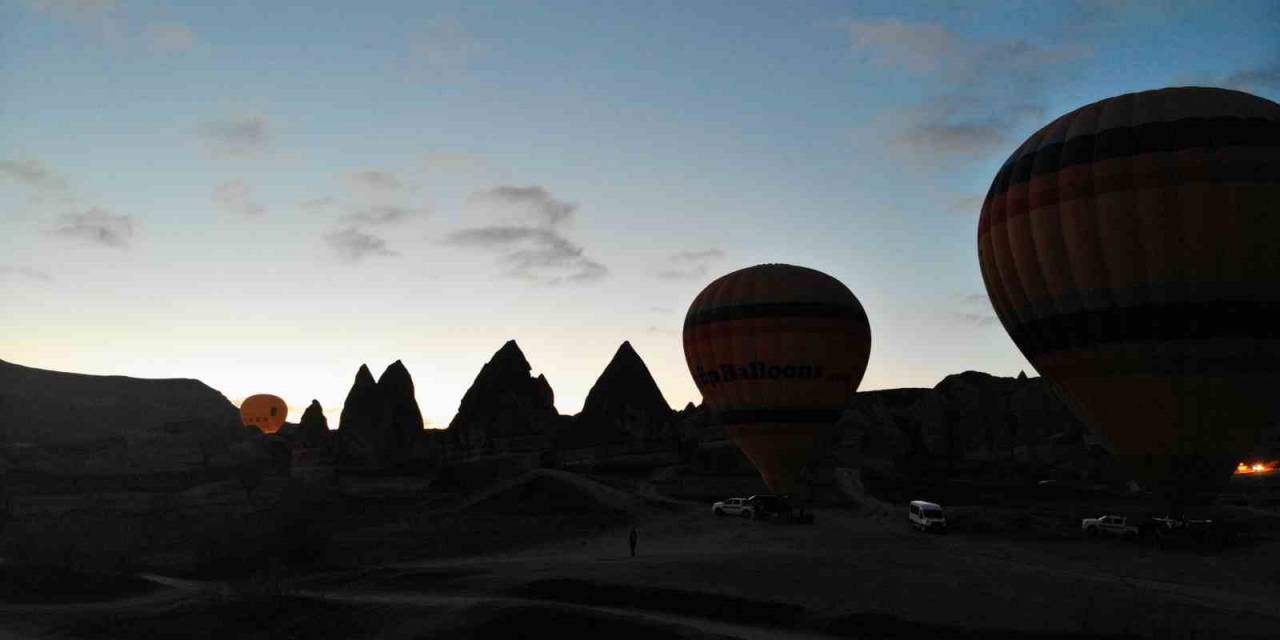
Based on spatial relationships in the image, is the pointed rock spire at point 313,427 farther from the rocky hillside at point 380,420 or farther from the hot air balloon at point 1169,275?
the hot air balloon at point 1169,275

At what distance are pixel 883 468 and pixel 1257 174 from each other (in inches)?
2239

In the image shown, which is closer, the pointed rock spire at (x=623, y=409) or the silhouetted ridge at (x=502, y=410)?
the pointed rock spire at (x=623, y=409)

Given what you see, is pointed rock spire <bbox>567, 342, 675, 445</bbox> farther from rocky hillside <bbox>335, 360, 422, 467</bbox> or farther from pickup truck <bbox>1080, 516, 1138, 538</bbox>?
pickup truck <bbox>1080, 516, 1138, 538</bbox>

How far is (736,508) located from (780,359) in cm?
1308

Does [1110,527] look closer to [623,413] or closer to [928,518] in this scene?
[928,518]

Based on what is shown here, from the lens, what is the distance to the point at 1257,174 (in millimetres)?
27828

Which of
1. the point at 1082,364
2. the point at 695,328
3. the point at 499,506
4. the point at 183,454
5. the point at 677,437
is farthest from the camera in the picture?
the point at 183,454

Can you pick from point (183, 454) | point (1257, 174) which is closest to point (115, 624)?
point (1257, 174)

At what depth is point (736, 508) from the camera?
178 feet

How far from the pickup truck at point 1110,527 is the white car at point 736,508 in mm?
17246

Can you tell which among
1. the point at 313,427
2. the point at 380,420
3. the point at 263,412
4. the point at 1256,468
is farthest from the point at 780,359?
the point at 263,412

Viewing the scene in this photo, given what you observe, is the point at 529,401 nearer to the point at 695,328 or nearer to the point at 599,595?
the point at 695,328

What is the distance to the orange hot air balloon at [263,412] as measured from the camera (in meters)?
138

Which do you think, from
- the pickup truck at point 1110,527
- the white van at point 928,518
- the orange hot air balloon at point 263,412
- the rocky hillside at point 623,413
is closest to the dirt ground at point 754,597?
the pickup truck at point 1110,527
